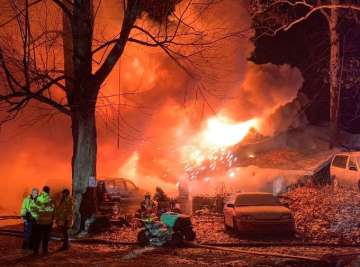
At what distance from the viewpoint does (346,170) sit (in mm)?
20047

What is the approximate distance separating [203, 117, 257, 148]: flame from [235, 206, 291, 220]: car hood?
10737 mm

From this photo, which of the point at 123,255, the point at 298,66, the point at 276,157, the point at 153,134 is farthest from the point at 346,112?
the point at 123,255

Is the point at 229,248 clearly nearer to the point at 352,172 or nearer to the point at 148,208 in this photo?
the point at 148,208

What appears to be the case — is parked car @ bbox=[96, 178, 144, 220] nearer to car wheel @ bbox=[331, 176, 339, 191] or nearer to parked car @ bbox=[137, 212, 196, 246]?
parked car @ bbox=[137, 212, 196, 246]

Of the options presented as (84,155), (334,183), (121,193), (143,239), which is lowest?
(143,239)

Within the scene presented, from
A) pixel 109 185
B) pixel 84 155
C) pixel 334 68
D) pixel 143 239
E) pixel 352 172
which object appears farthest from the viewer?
pixel 334 68

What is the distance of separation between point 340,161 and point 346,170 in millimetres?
767

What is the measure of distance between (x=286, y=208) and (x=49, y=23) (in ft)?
38.6

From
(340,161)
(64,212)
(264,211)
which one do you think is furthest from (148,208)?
(340,161)

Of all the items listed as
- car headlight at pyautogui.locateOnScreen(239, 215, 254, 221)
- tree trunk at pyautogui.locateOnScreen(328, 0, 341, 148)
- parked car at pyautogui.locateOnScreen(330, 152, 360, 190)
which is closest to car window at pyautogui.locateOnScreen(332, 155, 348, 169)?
parked car at pyautogui.locateOnScreen(330, 152, 360, 190)

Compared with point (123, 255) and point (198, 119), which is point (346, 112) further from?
point (123, 255)

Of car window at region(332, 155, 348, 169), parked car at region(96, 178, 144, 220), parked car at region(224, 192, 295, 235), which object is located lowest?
parked car at region(224, 192, 295, 235)

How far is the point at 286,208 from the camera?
50.2ft

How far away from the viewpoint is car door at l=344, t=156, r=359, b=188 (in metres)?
19.4
